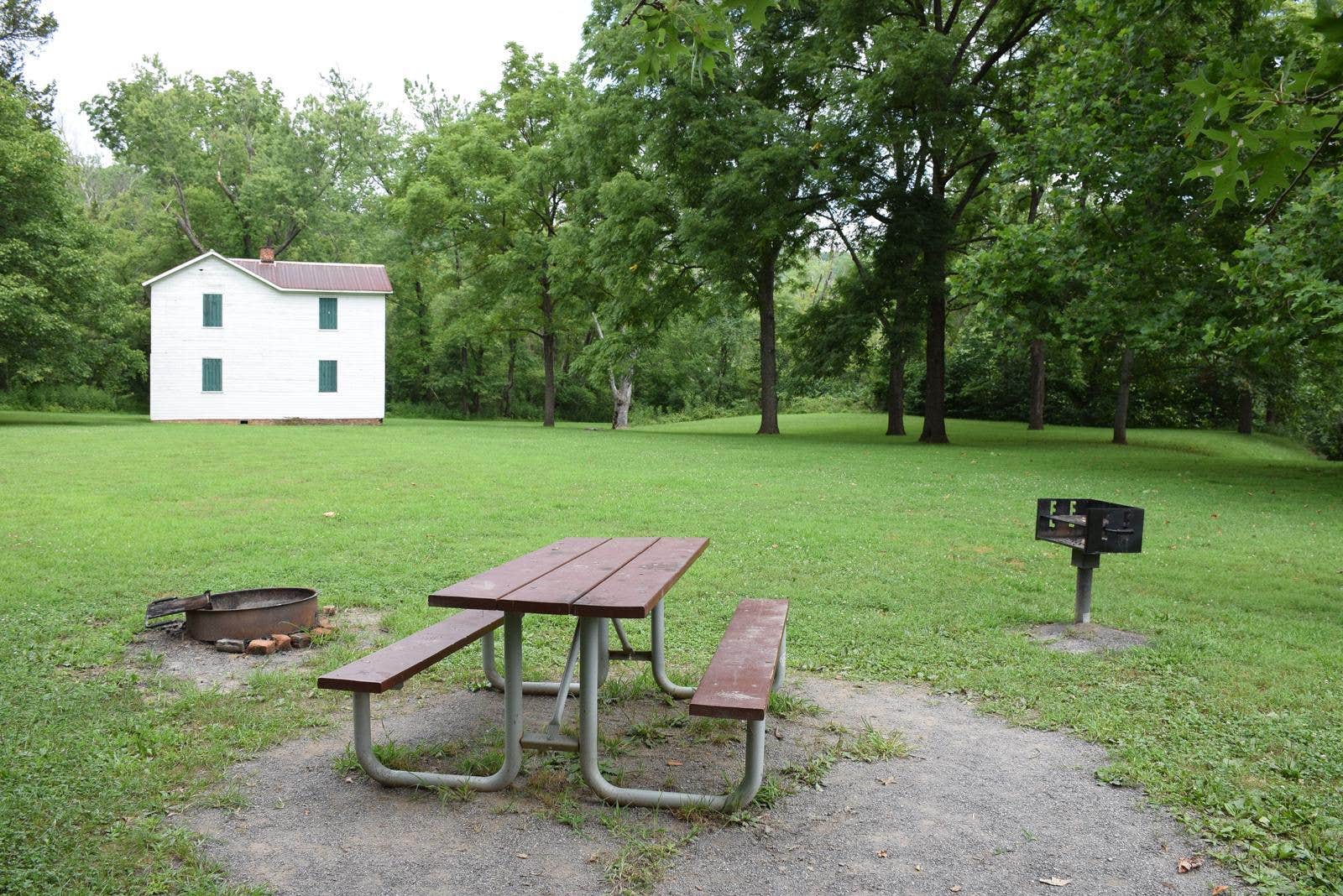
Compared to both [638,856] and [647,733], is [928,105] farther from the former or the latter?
[638,856]

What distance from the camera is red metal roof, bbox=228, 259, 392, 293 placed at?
34.3 meters

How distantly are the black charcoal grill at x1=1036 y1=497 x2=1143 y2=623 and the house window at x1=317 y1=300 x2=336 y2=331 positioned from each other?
32399 millimetres

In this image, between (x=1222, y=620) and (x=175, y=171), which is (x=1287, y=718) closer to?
(x=1222, y=620)

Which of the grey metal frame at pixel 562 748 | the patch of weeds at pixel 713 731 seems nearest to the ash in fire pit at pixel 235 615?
the grey metal frame at pixel 562 748

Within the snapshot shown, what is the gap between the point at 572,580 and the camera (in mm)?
3881

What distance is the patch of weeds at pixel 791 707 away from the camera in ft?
15.2

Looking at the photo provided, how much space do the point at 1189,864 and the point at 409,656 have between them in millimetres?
3006

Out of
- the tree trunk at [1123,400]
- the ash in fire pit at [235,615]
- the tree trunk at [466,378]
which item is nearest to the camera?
the ash in fire pit at [235,615]

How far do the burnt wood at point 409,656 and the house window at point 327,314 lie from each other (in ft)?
107

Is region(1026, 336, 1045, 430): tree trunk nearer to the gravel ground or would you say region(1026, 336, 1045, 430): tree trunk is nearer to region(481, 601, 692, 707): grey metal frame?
region(481, 601, 692, 707): grey metal frame

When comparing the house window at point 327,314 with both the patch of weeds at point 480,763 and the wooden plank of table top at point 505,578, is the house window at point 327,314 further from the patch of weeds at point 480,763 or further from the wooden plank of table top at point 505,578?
the patch of weeds at point 480,763

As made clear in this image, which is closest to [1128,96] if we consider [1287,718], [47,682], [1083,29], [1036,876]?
[1083,29]

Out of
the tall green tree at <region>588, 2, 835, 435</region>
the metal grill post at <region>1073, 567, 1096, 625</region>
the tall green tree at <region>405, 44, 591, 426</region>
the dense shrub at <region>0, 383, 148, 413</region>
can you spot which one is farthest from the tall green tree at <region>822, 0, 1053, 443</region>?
the dense shrub at <region>0, 383, 148, 413</region>

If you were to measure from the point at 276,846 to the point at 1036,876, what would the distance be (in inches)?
102
